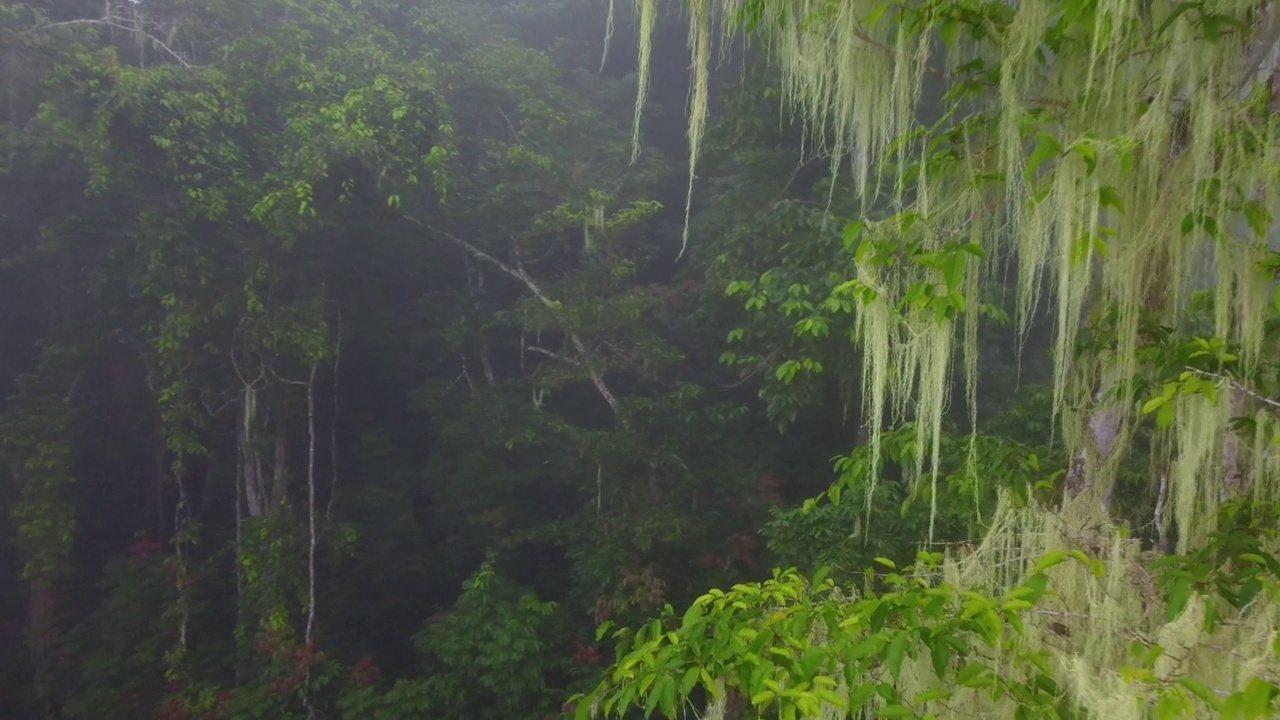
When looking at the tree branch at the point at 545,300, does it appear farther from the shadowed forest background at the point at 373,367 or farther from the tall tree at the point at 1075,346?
the tall tree at the point at 1075,346

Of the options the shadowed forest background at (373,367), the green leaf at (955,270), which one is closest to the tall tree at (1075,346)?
the green leaf at (955,270)

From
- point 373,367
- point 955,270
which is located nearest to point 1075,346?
point 955,270

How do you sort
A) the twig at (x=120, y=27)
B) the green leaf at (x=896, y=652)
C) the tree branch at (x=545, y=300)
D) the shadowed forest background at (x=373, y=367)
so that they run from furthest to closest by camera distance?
the tree branch at (x=545, y=300), the twig at (x=120, y=27), the shadowed forest background at (x=373, y=367), the green leaf at (x=896, y=652)

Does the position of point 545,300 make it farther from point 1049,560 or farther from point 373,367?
point 1049,560

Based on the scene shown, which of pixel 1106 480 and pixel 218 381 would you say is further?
pixel 218 381

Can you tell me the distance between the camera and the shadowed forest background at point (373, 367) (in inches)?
167

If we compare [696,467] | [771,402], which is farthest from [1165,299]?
[696,467]

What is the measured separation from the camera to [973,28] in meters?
1.13

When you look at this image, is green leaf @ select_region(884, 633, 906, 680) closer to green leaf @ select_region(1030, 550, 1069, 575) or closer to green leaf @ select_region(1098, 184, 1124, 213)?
green leaf @ select_region(1030, 550, 1069, 575)

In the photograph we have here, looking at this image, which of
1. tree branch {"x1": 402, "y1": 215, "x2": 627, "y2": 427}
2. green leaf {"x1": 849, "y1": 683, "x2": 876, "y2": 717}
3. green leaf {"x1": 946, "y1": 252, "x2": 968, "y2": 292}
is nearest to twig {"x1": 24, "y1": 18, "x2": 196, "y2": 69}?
tree branch {"x1": 402, "y1": 215, "x2": 627, "y2": 427}

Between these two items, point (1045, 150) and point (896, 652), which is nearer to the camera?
point (896, 652)

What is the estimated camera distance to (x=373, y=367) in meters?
6.07

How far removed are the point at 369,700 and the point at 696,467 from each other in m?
2.32

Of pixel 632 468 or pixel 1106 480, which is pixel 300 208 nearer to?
pixel 632 468
